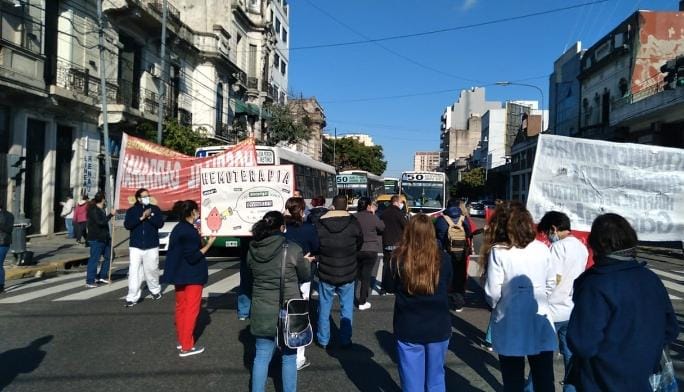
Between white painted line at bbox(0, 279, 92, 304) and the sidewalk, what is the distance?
1.81 meters

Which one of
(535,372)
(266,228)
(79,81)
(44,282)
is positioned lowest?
(44,282)

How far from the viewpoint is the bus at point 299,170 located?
1622cm

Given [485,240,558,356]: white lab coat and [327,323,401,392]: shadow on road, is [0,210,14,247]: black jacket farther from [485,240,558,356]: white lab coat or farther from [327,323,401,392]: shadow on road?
[485,240,558,356]: white lab coat

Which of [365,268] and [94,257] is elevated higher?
[365,268]

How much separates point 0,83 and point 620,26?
34.4 metres

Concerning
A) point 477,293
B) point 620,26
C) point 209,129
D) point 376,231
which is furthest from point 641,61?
point 376,231

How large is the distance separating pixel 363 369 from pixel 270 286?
5.95 ft

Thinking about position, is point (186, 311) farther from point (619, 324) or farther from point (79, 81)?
point (79, 81)

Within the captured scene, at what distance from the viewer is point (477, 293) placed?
391 inches

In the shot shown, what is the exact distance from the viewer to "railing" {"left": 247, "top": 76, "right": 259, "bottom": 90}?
42625 millimetres

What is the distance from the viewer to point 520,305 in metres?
3.94

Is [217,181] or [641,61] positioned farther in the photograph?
[641,61]

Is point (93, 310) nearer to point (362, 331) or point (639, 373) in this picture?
point (362, 331)

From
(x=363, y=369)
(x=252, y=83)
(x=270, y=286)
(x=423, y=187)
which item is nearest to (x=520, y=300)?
(x=270, y=286)
